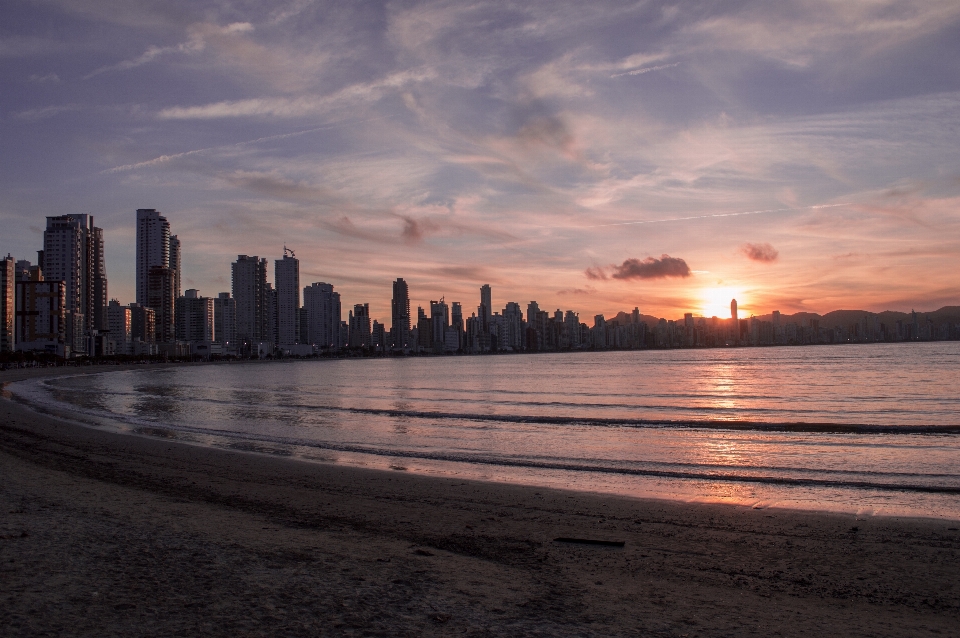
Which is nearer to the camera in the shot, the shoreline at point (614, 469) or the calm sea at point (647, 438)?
the shoreline at point (614, 469)

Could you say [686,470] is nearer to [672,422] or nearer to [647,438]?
[647,438]

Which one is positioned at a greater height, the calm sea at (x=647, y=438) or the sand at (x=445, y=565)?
the sand at (x=445, y=565)

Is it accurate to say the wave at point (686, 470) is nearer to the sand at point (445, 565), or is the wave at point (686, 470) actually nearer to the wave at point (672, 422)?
the wave at point (672, 422)

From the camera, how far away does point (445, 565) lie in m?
8.10

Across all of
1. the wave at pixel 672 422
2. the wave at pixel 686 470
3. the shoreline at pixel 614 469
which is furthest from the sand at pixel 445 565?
the wave at pixel 672 422

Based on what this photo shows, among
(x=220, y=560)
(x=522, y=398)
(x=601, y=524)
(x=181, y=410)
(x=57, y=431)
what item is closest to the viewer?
(x=220, y=560)

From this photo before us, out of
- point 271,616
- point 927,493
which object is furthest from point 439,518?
point 927,493

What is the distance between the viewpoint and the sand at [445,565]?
609 centimetres

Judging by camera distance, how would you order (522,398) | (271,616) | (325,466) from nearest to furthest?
(271,616) → (325,466) → (522,398)

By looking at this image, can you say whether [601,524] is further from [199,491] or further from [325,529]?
[199,491]

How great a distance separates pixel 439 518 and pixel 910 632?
6.99 m

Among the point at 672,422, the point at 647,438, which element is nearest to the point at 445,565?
the point at 647,438

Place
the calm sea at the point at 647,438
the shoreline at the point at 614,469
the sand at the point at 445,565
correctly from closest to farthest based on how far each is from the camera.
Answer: the sand at the point at 445,565, the shoreline at the point at 614,469, the calm sea at the point at 647,438

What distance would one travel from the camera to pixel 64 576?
22.8 ft
